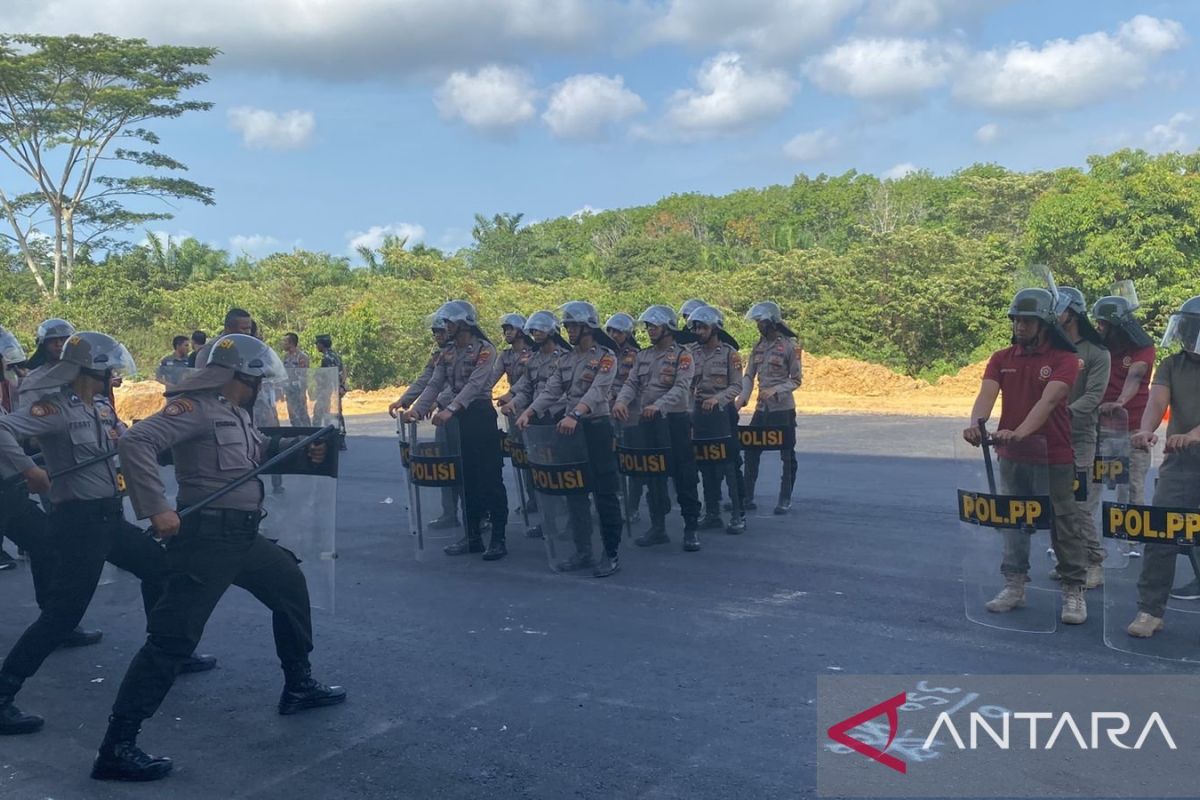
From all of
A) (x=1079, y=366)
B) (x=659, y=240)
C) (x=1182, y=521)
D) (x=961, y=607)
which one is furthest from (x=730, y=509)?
(x=659, y=240)

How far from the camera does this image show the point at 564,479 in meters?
8.17

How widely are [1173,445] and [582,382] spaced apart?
4.36 metres

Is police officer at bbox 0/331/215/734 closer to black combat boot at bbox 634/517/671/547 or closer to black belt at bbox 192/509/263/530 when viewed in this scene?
black belt at bbox 192/509/263/530

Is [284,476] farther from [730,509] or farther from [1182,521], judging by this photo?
[730,509]

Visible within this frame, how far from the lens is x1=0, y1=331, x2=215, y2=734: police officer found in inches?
208

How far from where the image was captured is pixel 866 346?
2814 cm

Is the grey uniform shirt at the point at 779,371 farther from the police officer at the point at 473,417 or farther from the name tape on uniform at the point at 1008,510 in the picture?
the name tape on uniform at the point at 1008,510

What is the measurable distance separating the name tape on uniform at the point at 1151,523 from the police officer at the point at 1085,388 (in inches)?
32.1

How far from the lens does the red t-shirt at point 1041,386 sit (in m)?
6.37

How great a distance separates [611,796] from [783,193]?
61525 mm

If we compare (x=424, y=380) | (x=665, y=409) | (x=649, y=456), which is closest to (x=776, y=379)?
(x=665, y=409)

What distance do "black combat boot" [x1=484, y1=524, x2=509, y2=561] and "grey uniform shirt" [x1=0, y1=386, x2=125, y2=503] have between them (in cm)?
342

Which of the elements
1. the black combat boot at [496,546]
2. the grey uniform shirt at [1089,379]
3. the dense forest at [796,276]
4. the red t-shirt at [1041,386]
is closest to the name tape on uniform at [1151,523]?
the red t-shirt at [1041,386]

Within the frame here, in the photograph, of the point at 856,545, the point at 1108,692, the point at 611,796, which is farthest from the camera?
the point at 856,545
